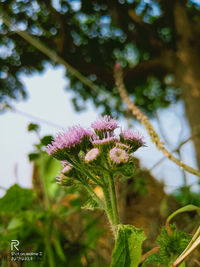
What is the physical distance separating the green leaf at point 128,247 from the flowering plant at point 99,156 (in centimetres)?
2

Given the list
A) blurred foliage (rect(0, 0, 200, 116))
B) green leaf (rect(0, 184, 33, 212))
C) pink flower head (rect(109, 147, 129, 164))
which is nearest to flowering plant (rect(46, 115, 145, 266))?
pink flower head (rect(109, 147, 129, 164))

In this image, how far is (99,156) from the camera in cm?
49

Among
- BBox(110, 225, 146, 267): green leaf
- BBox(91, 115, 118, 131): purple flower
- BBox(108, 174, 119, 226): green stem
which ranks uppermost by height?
BBox(91, 115, 118, 131): purple flower

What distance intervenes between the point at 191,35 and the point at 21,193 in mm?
3657

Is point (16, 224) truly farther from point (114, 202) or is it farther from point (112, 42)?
point (112, 42)

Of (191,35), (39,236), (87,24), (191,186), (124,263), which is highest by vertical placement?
(87,24)

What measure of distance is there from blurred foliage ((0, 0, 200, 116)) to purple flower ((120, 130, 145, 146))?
3040 millimetres

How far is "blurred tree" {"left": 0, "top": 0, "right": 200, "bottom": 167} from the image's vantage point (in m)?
3.72

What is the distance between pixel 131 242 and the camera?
0.42 m

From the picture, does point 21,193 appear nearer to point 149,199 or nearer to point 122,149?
point 122,149

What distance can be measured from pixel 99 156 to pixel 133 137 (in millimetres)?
99

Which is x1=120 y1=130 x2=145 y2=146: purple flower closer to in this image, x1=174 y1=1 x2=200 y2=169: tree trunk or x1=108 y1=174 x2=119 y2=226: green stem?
A: x1=108 y1=174 x2=119 y2=226: green stem

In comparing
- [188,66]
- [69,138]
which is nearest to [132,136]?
[69,138]

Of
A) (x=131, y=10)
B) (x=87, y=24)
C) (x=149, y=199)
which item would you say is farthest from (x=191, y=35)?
(x=149, y=199)
